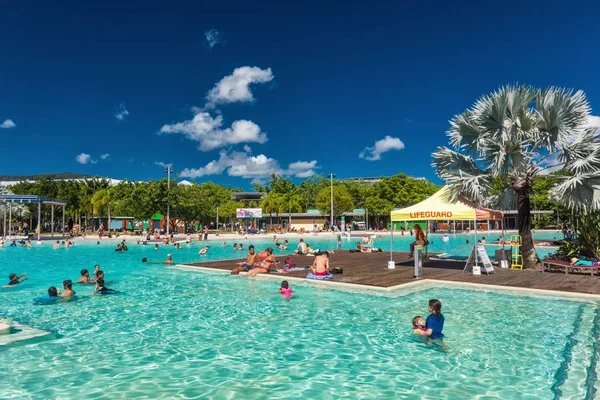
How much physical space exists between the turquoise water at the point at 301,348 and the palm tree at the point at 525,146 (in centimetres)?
459

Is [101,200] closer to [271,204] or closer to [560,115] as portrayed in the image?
[271,204]

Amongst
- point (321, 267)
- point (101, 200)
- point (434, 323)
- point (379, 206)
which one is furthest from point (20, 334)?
point (379, 206)

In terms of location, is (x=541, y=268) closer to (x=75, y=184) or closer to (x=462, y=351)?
(x=462, y=351)

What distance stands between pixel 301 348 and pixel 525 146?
1163 cm

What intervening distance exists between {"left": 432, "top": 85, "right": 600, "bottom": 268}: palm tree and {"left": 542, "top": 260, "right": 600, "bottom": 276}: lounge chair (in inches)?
18.9

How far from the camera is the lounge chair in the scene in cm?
1408

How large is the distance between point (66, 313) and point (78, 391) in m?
5.63

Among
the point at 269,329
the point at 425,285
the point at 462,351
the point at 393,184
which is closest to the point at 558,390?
the point at 462,351

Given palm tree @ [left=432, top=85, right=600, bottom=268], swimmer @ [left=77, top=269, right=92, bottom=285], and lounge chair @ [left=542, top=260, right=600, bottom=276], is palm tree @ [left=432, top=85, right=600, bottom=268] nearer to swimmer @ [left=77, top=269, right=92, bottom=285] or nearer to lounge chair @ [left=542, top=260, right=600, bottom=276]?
lounge chair @ [left=542, top=260, right=600, bottom=276]

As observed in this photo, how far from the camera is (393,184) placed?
72.4 m

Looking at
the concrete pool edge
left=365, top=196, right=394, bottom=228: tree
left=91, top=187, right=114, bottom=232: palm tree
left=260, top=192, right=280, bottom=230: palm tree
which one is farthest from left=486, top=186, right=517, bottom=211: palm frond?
left=91, top=187, right=114, bottom=232: palm tree

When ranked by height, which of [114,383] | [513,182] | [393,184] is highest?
[393,184]

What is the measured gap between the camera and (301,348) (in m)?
7.61

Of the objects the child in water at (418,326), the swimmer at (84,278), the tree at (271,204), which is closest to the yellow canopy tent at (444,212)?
the child in water at (418,326)
